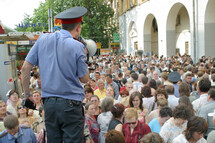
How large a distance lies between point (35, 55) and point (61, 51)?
320mm

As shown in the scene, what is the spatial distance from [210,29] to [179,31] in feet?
→ 33.1

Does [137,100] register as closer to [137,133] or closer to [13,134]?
[137,133]

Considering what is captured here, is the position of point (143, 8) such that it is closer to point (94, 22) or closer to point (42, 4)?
point (94, 22)

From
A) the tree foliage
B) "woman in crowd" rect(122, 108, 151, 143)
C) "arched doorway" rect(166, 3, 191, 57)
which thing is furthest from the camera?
the tree foliage

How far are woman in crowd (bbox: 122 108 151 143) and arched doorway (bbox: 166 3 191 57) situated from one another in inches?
939

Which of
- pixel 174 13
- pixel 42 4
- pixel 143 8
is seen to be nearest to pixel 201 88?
pixel 174 13

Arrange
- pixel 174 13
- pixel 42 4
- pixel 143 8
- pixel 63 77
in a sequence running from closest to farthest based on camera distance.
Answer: pixel 63 77 → pixel 174 13 → pixel 143 8 → pixel 42 4

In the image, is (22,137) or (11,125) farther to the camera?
(22,137)

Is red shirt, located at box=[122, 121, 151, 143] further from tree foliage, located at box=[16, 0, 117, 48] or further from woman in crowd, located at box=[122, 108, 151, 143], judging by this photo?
tree foliage, located at box=[16, 0, 117, 48]

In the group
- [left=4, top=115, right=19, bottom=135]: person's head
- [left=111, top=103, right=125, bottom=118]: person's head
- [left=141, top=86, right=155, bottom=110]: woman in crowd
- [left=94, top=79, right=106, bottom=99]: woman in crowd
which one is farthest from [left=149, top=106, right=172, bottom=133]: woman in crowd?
[left=94, top=79, right=106, bottom=99]: woman in crowd

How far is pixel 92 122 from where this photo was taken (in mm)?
5438

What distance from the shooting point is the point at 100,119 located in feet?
18.1

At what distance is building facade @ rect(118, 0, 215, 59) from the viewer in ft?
73.5

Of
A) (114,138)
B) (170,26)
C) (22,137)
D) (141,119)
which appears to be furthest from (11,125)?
(170,26)
